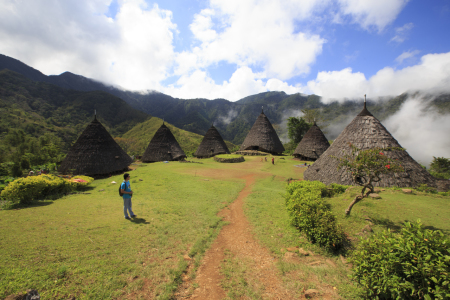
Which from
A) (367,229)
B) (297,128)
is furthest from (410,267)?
(297,128)

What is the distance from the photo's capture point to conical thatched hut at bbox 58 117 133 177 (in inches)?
699

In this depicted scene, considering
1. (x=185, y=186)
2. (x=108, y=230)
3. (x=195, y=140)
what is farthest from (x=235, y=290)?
(x=195, y=140)

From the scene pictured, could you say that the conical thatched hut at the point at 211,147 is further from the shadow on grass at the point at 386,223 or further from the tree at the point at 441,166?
the tree at the point at 441,166

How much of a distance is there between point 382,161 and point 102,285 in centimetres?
880

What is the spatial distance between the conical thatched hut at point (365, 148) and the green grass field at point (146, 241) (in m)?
1.93

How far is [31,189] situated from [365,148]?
19.6m

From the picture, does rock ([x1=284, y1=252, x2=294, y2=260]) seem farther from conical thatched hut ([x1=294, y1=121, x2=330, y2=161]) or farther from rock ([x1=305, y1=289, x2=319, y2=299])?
conical thatched hut ([x1=294, y1=121, x2=330, y2=161])

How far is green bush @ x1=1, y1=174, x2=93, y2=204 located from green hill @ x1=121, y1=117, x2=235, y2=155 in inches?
1711

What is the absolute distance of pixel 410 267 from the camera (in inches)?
109

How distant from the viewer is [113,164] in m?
19.3

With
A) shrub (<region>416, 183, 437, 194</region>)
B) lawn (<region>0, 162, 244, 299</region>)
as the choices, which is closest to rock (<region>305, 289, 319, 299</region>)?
lawn (<region>0, 162, 244, 299</region>)

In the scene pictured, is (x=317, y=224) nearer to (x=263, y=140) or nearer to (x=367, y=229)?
(x=367, y=229)

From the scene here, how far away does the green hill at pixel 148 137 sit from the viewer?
185ft

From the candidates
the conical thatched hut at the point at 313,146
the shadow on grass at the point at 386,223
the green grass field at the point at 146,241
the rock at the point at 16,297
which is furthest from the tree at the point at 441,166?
the rock at the point at 16,297
